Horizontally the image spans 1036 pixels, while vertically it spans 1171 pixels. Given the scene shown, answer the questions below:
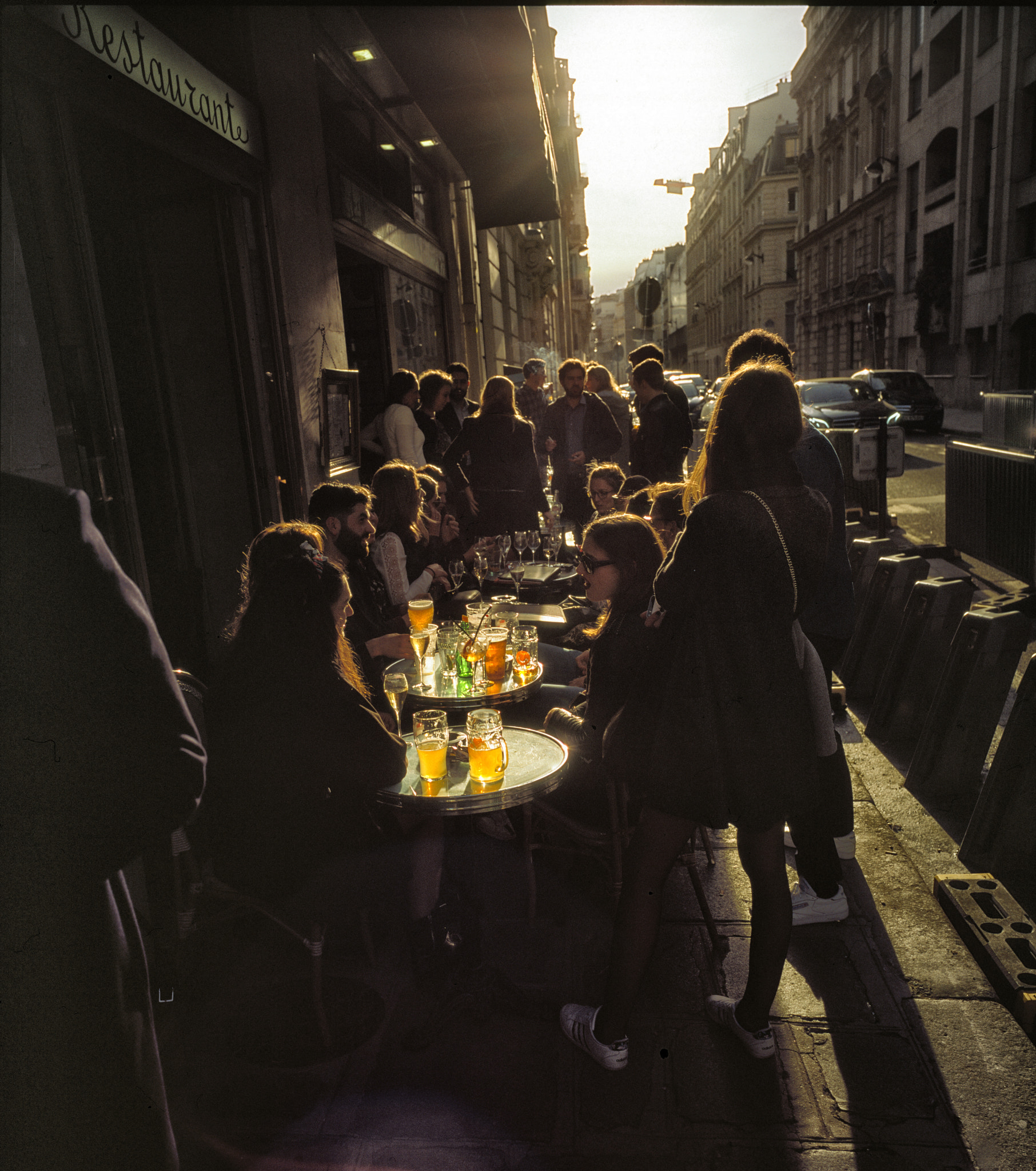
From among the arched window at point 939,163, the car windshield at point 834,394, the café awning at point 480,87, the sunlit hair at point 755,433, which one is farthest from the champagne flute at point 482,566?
the arched window at point 939,163

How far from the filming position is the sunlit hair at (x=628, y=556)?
2.73m

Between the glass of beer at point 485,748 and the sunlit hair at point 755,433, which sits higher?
the sunlit hair at point 755,433

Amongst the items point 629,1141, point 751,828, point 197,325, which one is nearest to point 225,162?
point 197,325

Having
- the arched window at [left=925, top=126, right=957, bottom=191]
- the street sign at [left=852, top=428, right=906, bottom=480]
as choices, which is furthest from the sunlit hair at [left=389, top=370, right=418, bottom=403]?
the arched window at [left=925, top=126, right=957, bottom=191]

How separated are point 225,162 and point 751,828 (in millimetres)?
4335

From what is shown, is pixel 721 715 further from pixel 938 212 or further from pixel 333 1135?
pixel 938 212

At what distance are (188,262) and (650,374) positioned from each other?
12.0 feet

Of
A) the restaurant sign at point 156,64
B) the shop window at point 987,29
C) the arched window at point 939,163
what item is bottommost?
the restaurant sign at point 156,64

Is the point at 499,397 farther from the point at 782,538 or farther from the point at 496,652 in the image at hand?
the point at 782,538

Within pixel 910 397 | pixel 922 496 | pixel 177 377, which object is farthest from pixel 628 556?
pixel 910 397

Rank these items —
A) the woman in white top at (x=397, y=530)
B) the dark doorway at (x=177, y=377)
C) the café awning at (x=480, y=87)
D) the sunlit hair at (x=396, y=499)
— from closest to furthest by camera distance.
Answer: the woman in white top at (x=397, y=530), the sunlit hair at (x=396, y=499), the dark doorway at (x=177, y=377), the café awning at (x=480, y=87)

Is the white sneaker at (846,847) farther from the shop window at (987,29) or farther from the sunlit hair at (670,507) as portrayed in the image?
the shop window at (987,29)

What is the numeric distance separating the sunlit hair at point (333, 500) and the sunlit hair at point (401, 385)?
2991 mm

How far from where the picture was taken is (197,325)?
4.80 m
